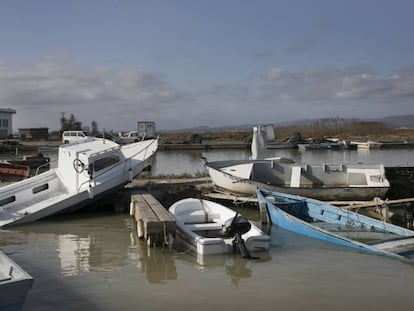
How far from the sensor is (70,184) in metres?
16.5

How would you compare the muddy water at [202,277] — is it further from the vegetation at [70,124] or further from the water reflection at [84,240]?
the vegetation at [70,124]

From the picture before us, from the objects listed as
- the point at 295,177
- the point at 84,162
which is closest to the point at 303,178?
the point at 295,177

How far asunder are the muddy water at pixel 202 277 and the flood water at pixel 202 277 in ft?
0.06

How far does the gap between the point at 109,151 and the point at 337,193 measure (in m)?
8.63

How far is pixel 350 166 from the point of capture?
1942 cm

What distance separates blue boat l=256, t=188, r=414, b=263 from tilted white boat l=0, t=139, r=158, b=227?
523 centimetres

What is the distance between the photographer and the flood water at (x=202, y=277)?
800 cm

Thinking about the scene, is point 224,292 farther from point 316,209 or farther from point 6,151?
point 6,151

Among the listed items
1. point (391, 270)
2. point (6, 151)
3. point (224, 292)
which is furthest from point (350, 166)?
point (6, 151)

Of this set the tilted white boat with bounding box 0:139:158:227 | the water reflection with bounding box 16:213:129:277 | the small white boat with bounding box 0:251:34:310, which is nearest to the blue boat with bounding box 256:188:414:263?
the water reflection with bounding box 16:213:129:277

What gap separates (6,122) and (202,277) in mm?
63359

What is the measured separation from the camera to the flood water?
800 centimetres

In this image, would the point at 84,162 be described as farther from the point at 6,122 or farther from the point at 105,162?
the point at 6,122

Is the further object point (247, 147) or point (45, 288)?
point (247, 147)
